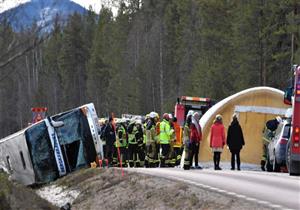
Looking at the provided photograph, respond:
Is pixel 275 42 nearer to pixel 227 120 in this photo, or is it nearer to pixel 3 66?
pixel 227 120

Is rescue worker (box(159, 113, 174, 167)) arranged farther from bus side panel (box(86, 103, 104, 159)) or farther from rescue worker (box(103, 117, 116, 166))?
bus side panel (box(86, 103, 104, 159))

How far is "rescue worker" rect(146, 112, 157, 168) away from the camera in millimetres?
24094

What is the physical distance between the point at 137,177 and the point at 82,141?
186 inches

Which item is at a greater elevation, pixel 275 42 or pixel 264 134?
pixel 275 42

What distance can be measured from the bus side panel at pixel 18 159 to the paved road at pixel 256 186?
6.65 m

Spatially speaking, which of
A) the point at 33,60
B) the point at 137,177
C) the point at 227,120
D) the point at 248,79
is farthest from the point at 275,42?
the point at 33,60

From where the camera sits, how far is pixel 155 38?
70.2 m

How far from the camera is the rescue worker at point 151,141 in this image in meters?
24.1

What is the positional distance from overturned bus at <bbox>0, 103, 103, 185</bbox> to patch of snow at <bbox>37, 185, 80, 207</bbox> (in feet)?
3.71

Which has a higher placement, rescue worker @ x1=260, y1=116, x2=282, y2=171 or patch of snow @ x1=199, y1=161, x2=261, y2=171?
rescue worker @ x1=260, y1=116, x2=282, y2=171

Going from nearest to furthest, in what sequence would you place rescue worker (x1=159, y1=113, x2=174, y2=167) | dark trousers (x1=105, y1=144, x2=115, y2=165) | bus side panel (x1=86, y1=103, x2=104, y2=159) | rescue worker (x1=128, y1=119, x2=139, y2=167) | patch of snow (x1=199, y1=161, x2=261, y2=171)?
1. bus side panel (x1=86, y1=103, x2=104, y2=159)
2. patch of snow (x1=199, y1=161, x2=261, y2=171)
3. rescue worker (x1=159, y1=113, x2=174, y2=167)
4. rescue worker (x1=128, y1=119, x2=139, y2=167)
5. dark trousers (x1=105, y1=144, x2=115, y2=165)

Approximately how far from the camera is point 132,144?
2495cm

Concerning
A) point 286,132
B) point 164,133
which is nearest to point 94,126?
point 164,133

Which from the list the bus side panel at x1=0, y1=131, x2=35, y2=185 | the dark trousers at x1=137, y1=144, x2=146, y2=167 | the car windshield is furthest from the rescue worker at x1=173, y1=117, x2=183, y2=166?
the car windshield
